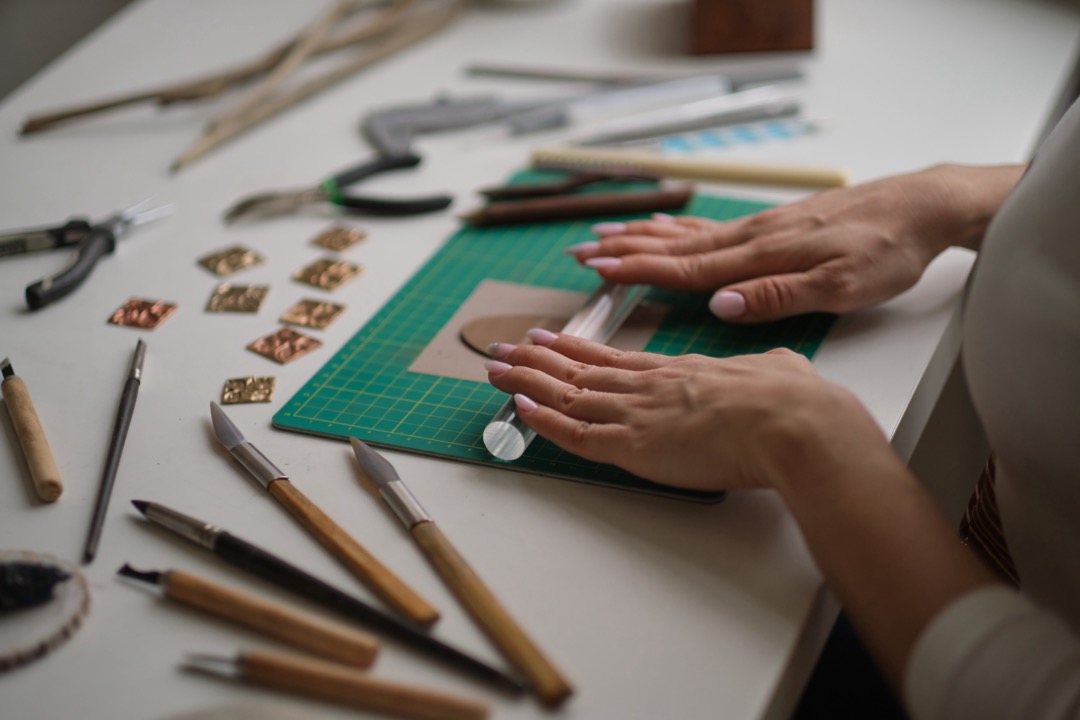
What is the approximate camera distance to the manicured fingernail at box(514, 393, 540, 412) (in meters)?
0.83

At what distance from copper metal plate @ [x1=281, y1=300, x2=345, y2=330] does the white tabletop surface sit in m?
0.02

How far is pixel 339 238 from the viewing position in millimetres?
1197

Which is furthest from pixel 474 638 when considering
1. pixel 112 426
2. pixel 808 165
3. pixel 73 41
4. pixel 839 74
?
pixel 73 41

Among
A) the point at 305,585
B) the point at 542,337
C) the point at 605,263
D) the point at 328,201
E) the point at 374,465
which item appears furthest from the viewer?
the point at 328,201

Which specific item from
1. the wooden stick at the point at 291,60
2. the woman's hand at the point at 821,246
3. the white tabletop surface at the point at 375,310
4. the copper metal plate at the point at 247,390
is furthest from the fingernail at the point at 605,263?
the wooden stick at the point at 291,60

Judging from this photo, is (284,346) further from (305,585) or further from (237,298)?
(305,585)

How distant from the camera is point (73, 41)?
229 centimetres

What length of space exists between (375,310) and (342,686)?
522mm

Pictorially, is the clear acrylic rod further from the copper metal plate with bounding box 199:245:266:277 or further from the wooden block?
the wooden block

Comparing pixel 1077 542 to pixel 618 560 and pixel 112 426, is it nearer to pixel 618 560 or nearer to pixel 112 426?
pixel 618 560

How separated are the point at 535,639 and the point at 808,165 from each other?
847 millimetres

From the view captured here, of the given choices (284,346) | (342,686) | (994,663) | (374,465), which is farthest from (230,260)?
(994,663)

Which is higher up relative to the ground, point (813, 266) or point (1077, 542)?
point (813, 266)

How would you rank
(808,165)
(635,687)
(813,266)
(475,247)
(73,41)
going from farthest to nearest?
(73,41)
(808,165)
(475,247)
(813,266)
(635,687)
